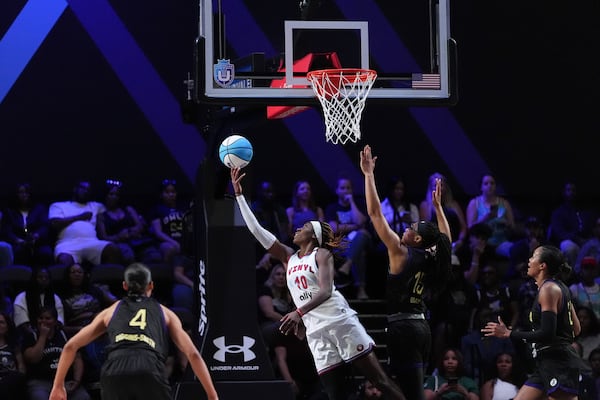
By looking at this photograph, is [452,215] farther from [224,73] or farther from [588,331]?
[224,73]

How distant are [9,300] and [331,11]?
5316 millimetres

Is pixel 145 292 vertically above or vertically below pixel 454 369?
above

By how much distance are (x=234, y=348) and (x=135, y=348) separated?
3535mm

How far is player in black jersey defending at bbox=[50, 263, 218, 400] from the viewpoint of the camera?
7.45 meters

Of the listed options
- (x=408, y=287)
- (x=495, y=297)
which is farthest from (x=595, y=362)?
(x=408, y=287)

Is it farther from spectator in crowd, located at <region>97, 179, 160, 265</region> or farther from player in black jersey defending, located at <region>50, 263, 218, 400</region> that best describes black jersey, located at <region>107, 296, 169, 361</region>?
spectator in crowd, located at <region>97, 179, 160, 265</region>

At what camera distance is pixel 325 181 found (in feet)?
52.4

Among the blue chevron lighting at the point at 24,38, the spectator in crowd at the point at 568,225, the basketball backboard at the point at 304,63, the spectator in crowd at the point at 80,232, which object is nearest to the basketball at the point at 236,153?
the basketball backboard at the point at 304,63

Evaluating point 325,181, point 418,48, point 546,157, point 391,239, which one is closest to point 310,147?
→ point 325,181

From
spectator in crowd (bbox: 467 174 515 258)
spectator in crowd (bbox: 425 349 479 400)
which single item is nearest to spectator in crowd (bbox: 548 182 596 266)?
spectator in crowd (bbox: 467 174 515 258)

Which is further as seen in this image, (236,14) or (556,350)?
(236,14)

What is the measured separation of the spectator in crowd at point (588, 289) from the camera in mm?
13469

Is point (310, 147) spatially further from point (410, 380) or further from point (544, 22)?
point (410, 380)

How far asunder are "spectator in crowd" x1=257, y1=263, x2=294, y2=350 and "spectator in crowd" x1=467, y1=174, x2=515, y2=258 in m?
2.82
